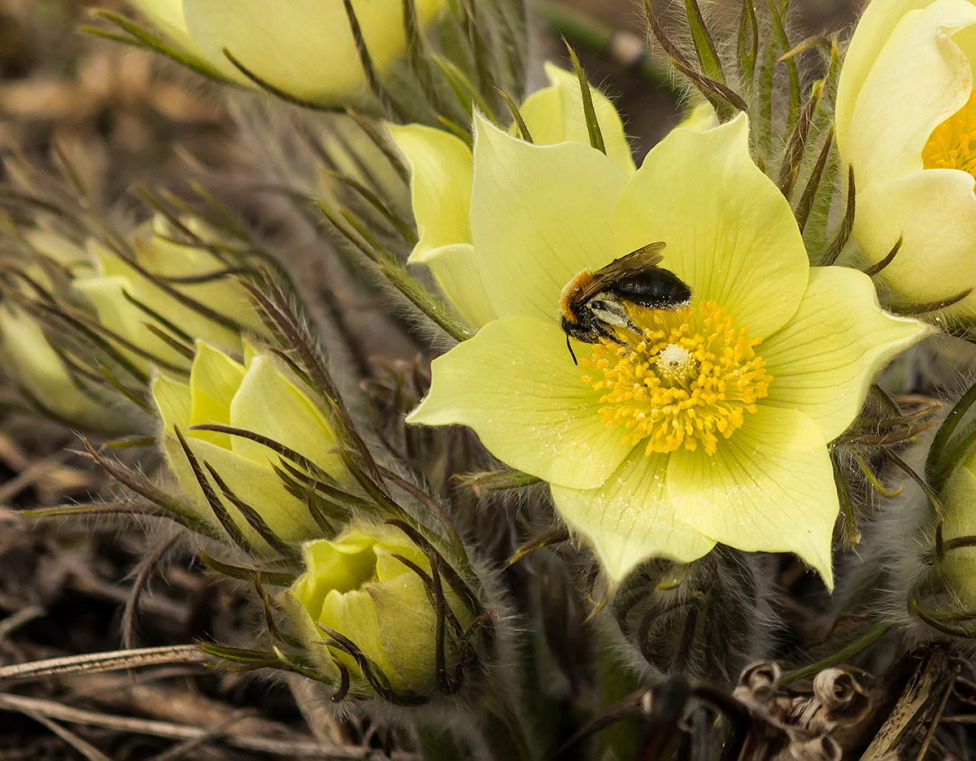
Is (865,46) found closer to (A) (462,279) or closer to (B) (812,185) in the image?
(B) (812,185)

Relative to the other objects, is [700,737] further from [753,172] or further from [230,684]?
[230,684]

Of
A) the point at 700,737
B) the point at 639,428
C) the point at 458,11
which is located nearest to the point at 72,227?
the point at 458,11

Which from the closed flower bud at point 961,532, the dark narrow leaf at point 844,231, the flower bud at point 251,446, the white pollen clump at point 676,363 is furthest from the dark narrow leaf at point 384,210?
the closed flower bud at point 961,532

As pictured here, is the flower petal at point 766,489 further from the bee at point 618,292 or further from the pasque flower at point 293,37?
the pasque flower at point 293,37

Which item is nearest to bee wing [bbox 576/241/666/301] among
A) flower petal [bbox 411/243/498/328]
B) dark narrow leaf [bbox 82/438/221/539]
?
flower petal [bbox 411/243/498/328]

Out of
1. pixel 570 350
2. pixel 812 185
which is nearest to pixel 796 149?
pixel 812 185

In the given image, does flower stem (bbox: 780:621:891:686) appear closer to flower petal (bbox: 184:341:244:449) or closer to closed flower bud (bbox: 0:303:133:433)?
flower petal (bbox: 184:341:244:449)
